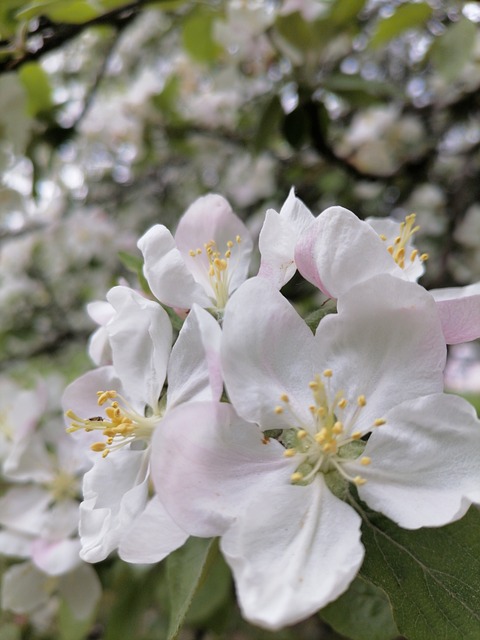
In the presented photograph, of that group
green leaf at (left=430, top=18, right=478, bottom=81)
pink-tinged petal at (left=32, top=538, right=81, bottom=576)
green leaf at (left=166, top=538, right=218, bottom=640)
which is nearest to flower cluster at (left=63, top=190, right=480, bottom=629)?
green leaf at (left=166, top=538, right=218, bottom=640)

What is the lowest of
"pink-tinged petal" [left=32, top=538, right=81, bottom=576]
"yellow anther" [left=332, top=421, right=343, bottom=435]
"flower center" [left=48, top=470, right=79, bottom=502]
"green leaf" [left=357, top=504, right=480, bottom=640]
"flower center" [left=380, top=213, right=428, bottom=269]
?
"flower center" [left=48, top=470, right=79, bottom=502]

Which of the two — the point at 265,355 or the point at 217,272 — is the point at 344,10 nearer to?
the point at 217,272

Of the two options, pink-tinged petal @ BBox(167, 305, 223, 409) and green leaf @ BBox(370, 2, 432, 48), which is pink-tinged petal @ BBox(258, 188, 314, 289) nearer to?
pink-tinged petal @ BBox(167, 305, 223, 409)

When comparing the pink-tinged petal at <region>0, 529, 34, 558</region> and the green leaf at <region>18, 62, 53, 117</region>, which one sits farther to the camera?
the green leaf at <region>18, 62, 53, 117</region>

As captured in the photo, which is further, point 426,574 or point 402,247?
point 402,247

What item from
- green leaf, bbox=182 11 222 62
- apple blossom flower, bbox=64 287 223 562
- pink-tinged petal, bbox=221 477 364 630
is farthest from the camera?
green leaf, bbox=182 11 222 62

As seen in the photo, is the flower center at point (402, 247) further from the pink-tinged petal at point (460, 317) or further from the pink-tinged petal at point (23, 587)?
the pink-tinged petal at point (23, 587)

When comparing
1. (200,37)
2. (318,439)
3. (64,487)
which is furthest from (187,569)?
(200,37)
